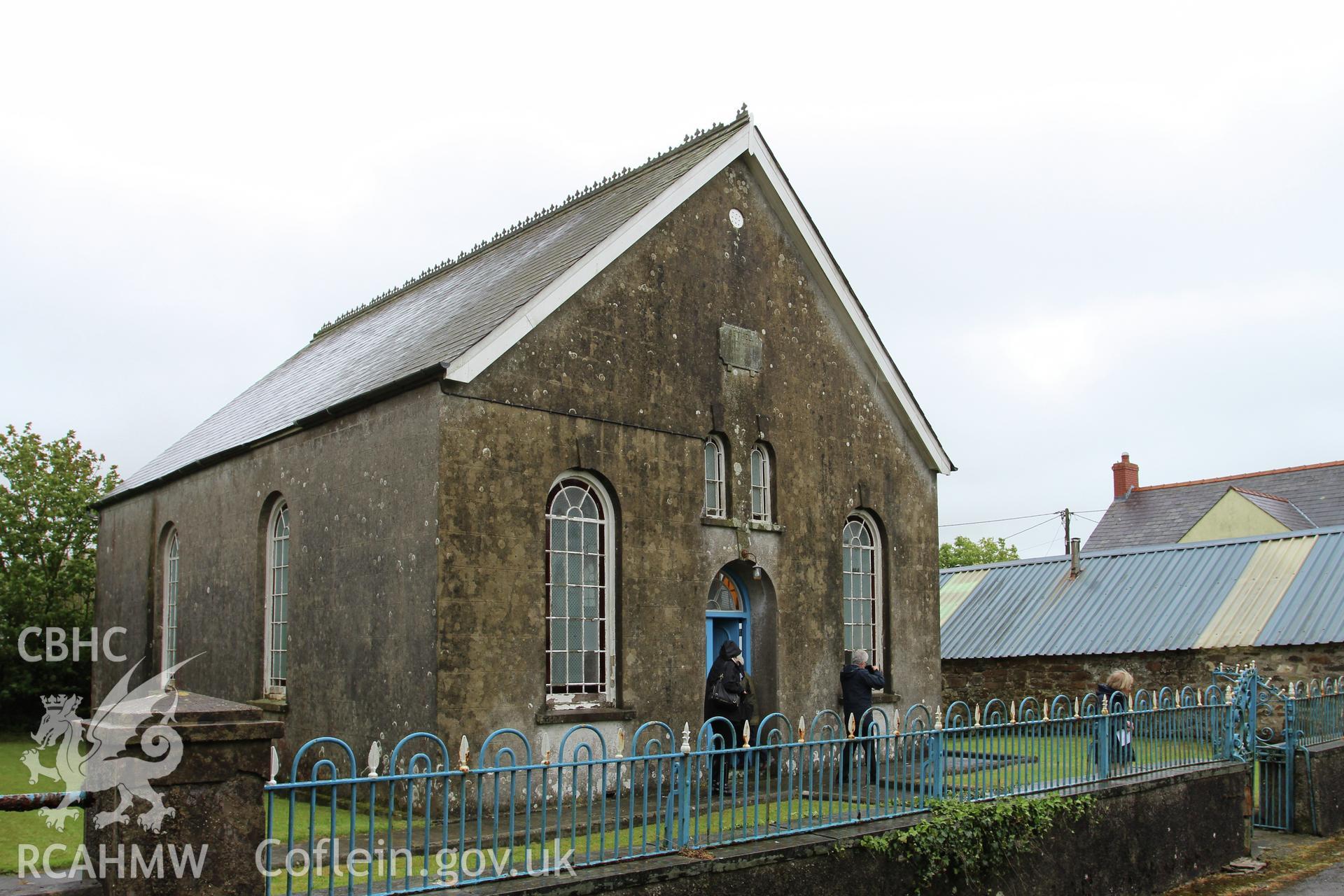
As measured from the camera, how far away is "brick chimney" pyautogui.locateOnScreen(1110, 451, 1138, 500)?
42.5 m

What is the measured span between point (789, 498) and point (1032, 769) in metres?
5.53

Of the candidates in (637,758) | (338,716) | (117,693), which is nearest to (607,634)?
(338,716)

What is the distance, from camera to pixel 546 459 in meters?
12.8

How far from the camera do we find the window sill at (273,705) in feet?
46.8

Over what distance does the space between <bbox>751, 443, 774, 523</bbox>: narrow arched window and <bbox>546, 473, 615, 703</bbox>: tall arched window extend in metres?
2.68

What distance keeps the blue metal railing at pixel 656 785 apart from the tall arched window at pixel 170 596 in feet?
18.9

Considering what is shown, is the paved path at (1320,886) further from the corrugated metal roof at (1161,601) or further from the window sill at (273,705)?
the window sill at (273,705)

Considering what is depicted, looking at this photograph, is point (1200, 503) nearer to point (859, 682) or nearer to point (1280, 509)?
point (1280, 509)

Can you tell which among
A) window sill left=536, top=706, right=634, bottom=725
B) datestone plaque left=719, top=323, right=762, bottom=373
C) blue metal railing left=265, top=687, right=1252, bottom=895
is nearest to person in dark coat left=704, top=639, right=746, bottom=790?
blue metal railing left=265, top=687, right=1252, bottom=895

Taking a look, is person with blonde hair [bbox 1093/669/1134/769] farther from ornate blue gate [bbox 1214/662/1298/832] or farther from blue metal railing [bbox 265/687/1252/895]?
ornate blue gate [bbox 1214/662/1298/832]

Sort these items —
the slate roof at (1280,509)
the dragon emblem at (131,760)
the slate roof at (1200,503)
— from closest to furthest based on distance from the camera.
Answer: the dragon emblem at (131,760)
the slate roof at (1280,509)
the slate roof at (1200,503)

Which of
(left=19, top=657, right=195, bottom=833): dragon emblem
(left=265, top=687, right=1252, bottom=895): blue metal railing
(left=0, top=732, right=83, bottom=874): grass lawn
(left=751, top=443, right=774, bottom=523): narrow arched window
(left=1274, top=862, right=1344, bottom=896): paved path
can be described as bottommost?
(left=1274, top=862, right=1344, bottom=896): paved path

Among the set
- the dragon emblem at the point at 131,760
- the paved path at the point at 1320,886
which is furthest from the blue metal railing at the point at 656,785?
the paved path at the point at 1320,886

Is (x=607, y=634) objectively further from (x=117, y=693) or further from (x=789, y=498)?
(x=117, y=693)
